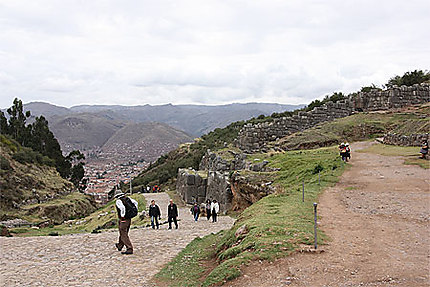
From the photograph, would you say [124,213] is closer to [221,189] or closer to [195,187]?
[221,189]

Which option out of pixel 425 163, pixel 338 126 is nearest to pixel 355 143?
pixel 338 126

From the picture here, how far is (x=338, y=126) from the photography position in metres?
25.2

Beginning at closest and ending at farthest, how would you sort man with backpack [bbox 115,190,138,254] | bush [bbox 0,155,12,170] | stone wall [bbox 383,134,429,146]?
man with backpack [bbox 115,190,138,254]
stone wall [bbox 383,134,429,146]
bush [bbox 0,155,12,170]

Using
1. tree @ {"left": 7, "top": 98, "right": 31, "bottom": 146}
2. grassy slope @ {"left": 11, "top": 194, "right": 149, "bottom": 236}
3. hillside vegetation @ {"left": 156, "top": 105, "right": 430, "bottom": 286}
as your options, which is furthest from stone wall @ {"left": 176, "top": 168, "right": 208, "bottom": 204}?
tree @ {"left": 7, "top": 98, "right": 31, "bottom": 146}

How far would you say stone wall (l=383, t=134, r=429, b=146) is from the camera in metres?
18.8

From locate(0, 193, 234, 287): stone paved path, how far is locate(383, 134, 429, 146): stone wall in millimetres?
13110

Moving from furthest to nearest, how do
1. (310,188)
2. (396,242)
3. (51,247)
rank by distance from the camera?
(310,188)
(51,247)
(396,242)

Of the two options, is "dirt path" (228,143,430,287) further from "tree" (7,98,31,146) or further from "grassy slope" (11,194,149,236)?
"tree" (7,98,31,146)

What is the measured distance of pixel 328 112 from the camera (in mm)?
28656

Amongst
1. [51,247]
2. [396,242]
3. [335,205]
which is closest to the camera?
[396,242]

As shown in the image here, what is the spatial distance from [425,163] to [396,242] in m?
9.17

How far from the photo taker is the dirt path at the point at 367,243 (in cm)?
543

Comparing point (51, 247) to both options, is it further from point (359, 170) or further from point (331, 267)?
point (359, 170)

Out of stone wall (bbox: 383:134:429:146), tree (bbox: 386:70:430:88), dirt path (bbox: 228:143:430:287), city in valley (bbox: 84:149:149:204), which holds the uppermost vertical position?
tree (bbox: 386:70:430:88)
